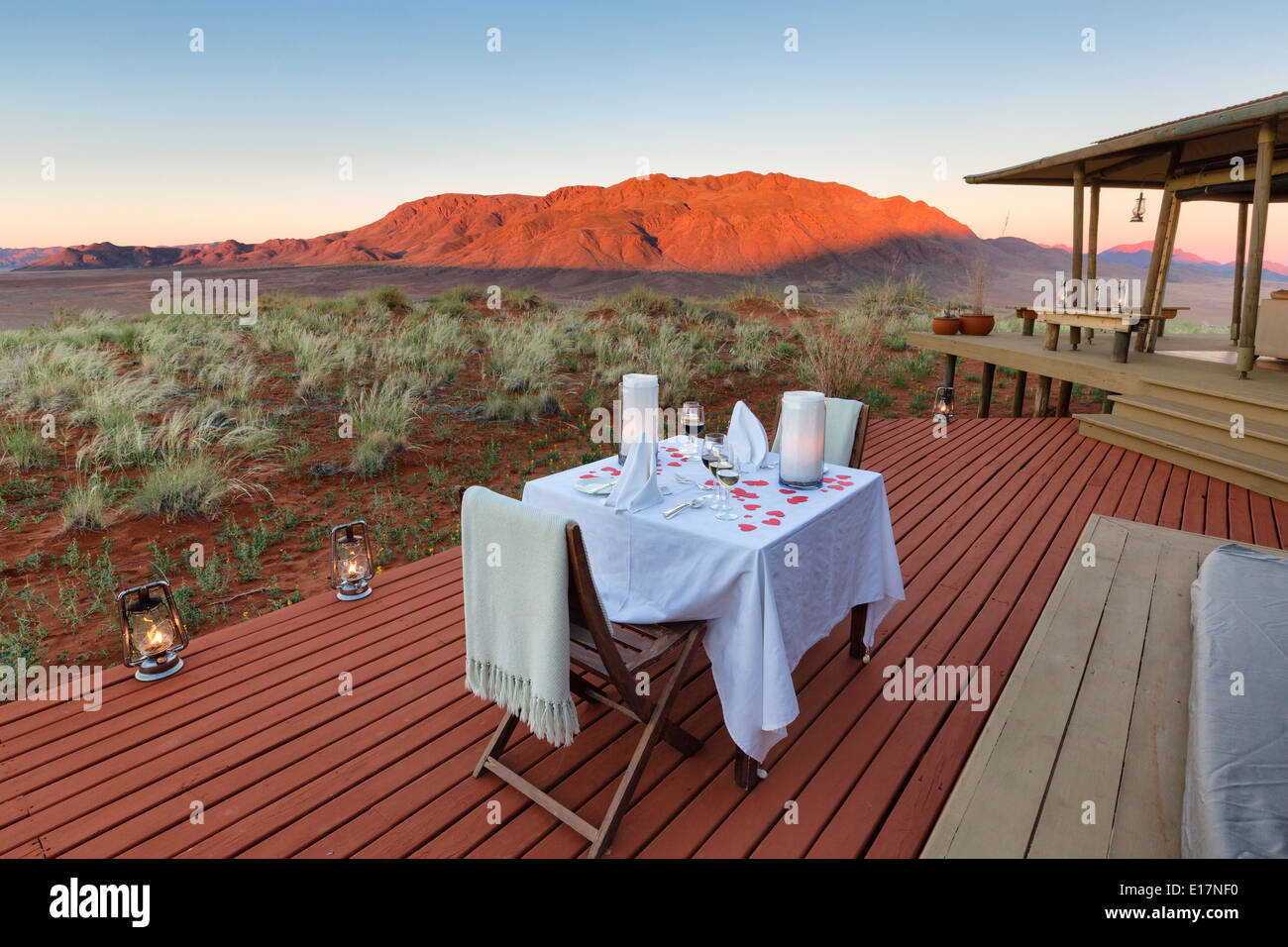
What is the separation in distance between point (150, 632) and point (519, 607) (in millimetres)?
1700

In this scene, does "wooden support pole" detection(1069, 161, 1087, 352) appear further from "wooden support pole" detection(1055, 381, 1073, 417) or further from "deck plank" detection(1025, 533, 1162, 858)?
"deck plank" detection(1025, 533, 1162, 858)

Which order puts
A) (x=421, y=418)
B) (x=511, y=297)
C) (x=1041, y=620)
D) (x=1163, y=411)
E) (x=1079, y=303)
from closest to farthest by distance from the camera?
(x=1041, y=620), (x=1163, y=411), (x=421, y=418), (x=1079, y=303), (x=511, y=297)

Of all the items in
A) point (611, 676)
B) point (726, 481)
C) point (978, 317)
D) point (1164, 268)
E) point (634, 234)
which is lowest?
point (611, 676)

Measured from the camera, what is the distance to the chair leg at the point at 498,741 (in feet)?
5.77

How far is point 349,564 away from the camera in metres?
2.86

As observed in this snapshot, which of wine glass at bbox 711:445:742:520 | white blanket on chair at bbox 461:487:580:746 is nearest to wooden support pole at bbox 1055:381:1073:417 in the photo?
wine glass at bbox 711:445:742:520

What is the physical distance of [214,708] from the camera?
2064 mm

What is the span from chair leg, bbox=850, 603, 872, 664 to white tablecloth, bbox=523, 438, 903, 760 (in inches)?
6.4

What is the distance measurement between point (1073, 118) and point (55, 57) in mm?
19472

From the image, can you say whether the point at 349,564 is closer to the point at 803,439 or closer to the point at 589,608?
the point at 589,608

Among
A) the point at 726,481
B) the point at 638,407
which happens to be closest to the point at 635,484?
the point at 726,481

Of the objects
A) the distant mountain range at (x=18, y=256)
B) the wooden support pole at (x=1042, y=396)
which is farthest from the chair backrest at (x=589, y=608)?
the distant mountain range at (x=18, y=256)
